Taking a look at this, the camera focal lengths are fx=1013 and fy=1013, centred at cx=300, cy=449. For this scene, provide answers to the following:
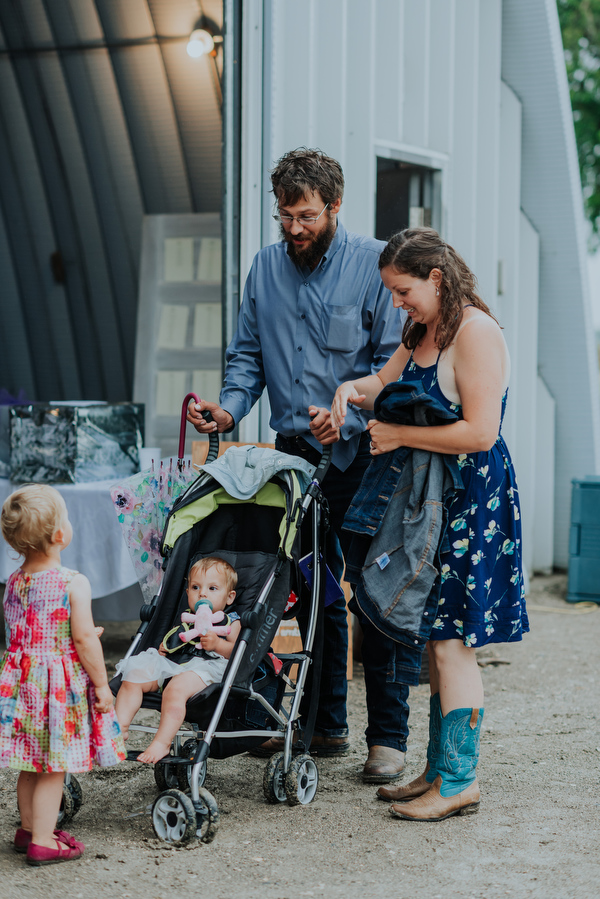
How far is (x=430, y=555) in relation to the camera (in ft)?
9.29

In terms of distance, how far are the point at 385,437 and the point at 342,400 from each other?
0.19 metres

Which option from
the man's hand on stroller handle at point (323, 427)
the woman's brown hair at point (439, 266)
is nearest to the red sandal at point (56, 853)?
the man's hand on stroller handle at point (323, 427)

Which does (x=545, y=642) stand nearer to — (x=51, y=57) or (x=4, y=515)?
(x=4, y=515)

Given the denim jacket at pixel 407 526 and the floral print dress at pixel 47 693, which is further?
the denim jacket at pixel 407 526

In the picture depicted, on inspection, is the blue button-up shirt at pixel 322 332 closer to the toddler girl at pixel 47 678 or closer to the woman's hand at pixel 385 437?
the woman's hand at pixel 385 437

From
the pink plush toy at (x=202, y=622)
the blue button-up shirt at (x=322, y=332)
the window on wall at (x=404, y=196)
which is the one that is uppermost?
the window on wall at (x=404, y=196)

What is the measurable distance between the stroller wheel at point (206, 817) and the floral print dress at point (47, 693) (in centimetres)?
27

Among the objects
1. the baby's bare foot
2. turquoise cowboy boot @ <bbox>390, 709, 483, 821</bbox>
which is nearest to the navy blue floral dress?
turquoise cowboy boot @ <bbox>390, 709, 483, 821</bbox>

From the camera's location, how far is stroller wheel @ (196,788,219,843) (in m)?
2.72

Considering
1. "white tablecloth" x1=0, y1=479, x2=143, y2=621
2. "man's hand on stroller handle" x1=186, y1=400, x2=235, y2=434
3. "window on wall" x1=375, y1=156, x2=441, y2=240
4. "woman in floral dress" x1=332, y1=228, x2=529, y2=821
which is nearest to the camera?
"woman in floral dress" x1=332, y1=228, x2=529, y2=821

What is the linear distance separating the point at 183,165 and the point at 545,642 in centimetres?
396

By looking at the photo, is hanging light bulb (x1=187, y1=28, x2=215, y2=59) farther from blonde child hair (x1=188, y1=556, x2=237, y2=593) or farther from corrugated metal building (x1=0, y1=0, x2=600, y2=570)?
blonde child hair (x1=188, y1=556, x2=237, y2=593)

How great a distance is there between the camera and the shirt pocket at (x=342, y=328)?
3359 mm

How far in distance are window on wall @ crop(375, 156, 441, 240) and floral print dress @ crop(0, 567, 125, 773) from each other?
10.8 feet
